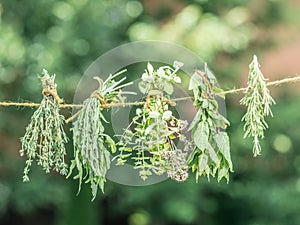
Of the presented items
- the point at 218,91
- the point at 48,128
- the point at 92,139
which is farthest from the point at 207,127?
the point at 48,128

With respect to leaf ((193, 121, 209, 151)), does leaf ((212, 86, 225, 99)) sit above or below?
above

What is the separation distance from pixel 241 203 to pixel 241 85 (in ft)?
3.71

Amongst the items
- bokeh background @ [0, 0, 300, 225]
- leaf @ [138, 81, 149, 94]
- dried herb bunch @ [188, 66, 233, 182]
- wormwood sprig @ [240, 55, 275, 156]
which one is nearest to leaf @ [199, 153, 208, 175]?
dried herb bunch @ [188, 66, 233, 182]

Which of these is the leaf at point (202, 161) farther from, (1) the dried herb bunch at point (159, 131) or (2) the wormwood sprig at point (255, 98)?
(2) the wormwood sprig at point (255, 98)

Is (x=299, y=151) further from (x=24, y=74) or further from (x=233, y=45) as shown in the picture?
(x=24, y=74)

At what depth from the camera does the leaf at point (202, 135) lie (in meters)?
2.80

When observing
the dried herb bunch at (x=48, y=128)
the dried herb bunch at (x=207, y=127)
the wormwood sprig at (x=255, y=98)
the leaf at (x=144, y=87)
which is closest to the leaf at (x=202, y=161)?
the dried herb bunch at (x=207, y=127)

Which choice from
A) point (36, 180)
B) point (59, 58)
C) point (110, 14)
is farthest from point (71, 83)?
point (36, 180)

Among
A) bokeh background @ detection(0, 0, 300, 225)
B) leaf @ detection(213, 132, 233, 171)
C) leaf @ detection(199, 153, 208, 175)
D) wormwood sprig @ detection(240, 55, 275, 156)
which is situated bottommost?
leaf @ detection(199, 153, 208, 175)


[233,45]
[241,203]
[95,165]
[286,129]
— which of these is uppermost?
[233,45]

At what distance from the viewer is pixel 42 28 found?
7.02 metres

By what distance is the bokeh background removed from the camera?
266 inches

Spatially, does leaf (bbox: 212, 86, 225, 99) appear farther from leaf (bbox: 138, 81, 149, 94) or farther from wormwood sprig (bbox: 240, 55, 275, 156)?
leaf (bbox: 138, 81, 149, 94)

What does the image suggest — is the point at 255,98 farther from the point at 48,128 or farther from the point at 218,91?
the point at 48,128
